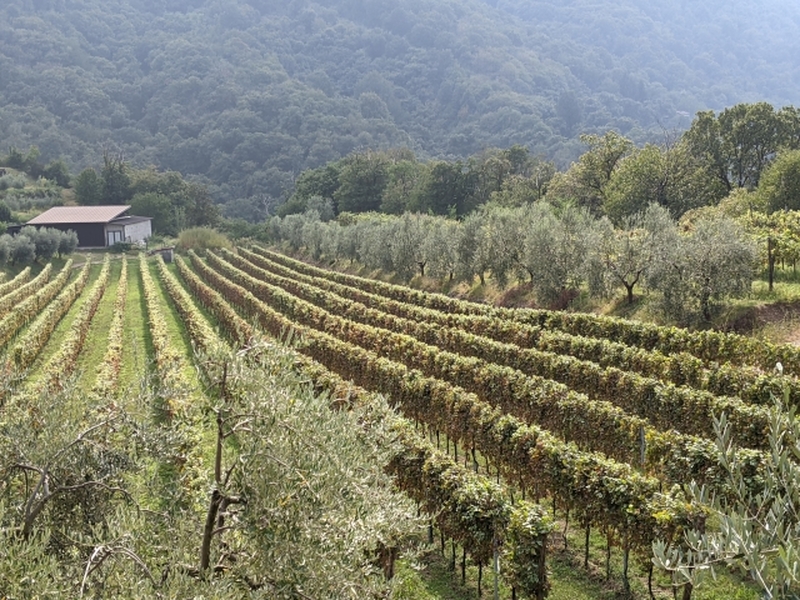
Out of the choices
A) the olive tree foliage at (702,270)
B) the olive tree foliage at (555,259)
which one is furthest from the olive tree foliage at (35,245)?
the olive tree foliage at (702,270)

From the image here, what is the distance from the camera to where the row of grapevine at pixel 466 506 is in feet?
35.7

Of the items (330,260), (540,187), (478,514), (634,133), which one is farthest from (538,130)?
(478,514)

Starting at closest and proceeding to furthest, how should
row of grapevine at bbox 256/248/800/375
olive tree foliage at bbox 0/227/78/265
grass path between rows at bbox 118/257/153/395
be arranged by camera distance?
1. row of grapevine at bbox 256/248/800/375
2. grass path between rows at bbox 118/257/153/395
3. olive tree foliage at bbox 0/227/78/265

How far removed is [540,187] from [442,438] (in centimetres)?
5914

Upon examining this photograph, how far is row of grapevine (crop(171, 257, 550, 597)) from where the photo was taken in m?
10.9

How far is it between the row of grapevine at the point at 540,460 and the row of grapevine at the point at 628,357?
3133mm

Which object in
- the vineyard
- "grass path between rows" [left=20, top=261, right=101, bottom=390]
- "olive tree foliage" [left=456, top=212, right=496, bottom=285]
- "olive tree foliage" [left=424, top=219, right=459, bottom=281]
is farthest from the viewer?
"olive tree foliage" [left=424, top=219, right=459, bottom=281]

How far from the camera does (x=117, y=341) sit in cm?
3297

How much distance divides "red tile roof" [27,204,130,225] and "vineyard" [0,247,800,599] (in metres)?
47.9

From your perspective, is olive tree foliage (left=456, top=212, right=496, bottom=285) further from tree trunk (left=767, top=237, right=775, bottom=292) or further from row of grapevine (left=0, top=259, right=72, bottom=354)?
row of grapevine (left=0, top=259, right=72, bottom=354)

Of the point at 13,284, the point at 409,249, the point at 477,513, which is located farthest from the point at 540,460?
the point at 13,284

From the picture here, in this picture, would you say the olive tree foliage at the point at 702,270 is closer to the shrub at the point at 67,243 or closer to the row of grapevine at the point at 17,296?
the row of grapevine at the point at 17,296

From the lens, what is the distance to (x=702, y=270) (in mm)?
27859

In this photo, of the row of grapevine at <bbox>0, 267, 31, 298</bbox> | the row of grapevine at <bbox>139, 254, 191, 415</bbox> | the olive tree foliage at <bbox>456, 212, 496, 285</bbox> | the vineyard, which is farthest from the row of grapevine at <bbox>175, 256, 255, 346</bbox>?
the olive tree foliage at <bbox>456, 212, 496, 285</bbox>
